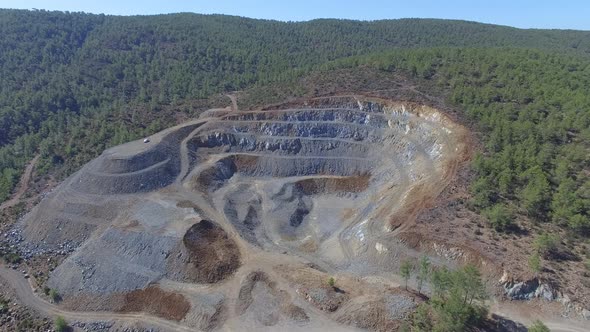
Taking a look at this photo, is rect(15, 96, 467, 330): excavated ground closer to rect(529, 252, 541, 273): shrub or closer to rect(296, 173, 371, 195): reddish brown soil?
rect(296, 173, 371, 195): reddish brown soil

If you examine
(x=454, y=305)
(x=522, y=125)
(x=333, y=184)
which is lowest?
(x=454, y=305)

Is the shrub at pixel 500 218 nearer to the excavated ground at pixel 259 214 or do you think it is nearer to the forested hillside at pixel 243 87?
the forested hillside at pixel 243 87

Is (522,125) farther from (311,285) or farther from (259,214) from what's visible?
(259,214)

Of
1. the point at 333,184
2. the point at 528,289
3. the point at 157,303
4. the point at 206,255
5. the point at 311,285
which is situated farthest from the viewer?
the point at 333,184

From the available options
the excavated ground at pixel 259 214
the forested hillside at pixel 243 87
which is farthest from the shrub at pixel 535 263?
the excavated ground at pixel 259 214

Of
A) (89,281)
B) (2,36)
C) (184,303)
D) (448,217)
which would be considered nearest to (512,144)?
(448,217)

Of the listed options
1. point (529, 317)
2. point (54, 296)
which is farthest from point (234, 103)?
point (529, 317)
